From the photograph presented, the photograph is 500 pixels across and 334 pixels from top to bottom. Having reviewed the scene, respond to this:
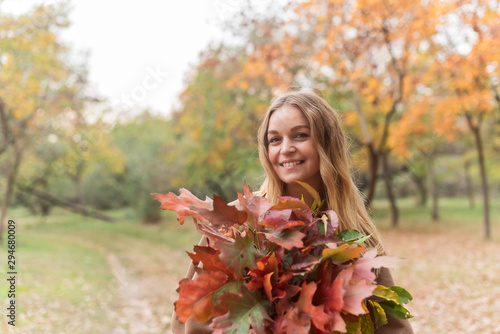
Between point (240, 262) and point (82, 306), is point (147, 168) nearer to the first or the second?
point (82, 306)

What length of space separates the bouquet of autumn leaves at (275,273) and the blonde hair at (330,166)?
572mm

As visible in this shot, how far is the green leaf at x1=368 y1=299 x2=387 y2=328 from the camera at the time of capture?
58.6 inches

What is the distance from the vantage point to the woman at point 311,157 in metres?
2.03

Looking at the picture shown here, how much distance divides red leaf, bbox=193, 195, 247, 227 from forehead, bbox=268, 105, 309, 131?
0.78 meters

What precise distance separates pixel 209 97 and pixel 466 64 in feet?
25.2

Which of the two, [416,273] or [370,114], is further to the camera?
[370,114]

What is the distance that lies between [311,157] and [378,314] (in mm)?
788

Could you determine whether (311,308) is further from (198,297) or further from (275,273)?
(198,297)

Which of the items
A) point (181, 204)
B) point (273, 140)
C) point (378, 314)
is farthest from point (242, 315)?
point (273, 140)

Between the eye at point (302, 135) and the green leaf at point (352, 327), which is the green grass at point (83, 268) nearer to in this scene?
the eye at point (302, 135)

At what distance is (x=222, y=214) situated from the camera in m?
1.40

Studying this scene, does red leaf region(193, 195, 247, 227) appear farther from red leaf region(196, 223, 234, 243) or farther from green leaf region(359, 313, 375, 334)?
green leaf region(359, 313, 375, 334)

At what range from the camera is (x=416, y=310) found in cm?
744

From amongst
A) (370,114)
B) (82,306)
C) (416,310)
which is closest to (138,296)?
(82,306)
